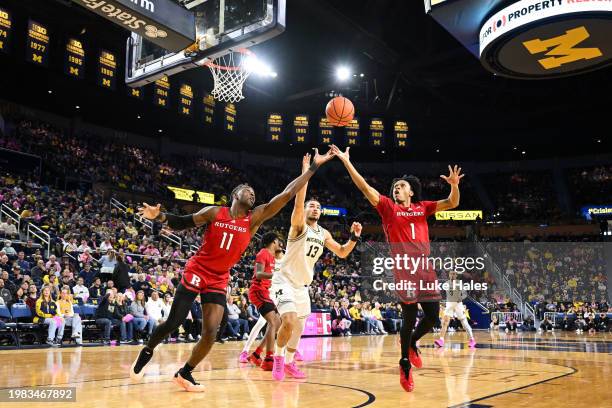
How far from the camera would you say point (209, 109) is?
29.9 m

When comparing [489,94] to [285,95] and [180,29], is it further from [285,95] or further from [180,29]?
[180,29]

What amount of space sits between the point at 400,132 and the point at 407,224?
1225 inches

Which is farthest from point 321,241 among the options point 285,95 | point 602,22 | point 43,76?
point 285,95

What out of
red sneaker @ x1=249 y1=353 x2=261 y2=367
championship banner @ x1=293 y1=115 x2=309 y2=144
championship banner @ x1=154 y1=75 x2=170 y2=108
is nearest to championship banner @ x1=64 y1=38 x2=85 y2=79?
championship banner @ x1=154 y1=75 x2=170 y2=108

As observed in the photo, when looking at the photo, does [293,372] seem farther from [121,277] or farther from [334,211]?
[334,211]

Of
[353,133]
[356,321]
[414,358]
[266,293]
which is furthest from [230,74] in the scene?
[353,133]

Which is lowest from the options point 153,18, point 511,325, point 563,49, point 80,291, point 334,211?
point 511,325

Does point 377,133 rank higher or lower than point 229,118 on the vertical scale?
higher

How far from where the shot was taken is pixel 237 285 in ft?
60.1

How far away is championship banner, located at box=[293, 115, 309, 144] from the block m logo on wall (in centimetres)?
2241

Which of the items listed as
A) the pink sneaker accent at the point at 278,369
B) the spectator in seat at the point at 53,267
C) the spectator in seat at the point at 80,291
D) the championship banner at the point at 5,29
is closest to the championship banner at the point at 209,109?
the championship banner at the point at 5,29

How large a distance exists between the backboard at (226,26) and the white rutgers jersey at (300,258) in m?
2.60

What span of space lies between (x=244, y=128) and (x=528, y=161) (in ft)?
65.1

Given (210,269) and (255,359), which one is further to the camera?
(255,359)
